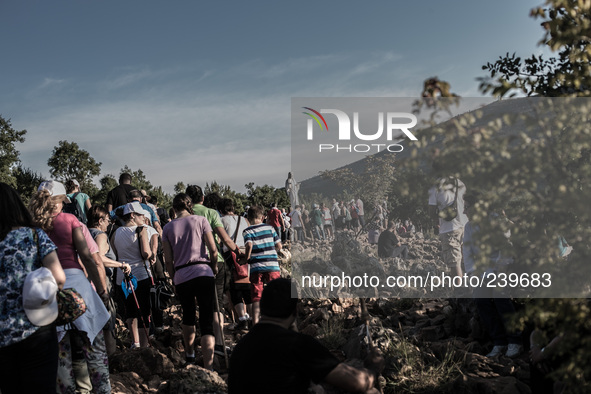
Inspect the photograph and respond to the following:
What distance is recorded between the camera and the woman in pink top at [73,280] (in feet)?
14.6

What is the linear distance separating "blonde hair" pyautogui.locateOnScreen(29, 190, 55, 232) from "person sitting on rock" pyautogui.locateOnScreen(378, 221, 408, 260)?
287 cm

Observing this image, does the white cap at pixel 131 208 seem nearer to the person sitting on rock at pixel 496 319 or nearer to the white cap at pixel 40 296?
the white cap at pixel 40 296

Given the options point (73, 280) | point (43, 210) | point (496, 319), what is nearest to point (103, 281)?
point (73, 280)

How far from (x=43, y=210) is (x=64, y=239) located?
0.28 meters

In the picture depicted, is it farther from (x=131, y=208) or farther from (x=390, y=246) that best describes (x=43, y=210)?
(x=390, y=246)

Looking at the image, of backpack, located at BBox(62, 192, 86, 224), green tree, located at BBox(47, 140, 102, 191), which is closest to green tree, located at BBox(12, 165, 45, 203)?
green tree, located at BBox(47, 140, 102, 191)

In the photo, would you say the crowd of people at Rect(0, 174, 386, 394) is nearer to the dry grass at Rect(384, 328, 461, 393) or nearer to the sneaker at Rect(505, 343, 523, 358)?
the dry grass at Rect(384, 328, 461, 393)

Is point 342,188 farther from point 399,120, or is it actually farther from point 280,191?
point 280,191

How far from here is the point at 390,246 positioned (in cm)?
574

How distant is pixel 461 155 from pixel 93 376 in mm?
3271

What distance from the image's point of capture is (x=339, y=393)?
5.54m

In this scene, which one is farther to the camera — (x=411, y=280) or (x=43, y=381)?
(x=411, y=280)

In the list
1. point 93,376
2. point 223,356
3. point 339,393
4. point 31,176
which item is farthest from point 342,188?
point 31,176

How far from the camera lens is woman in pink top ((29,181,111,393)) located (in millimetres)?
4461
